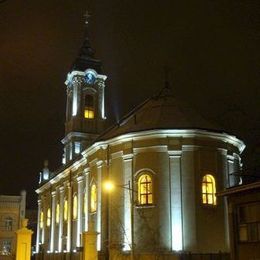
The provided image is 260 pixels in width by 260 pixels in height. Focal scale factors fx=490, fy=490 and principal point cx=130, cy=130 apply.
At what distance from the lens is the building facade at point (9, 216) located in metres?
71.4

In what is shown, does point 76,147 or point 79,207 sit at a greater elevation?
point 76,147

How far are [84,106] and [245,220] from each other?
34.8m

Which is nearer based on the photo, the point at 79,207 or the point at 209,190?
the point at 209,190

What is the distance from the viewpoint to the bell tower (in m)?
55.2

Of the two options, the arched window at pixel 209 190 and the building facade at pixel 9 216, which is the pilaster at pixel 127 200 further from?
the building facade at pixel 9 216

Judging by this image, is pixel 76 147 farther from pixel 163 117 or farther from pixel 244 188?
pixel 244 188

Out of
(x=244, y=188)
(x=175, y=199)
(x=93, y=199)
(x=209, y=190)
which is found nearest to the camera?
(x=244, y=188)

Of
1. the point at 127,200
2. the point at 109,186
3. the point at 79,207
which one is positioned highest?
the point at 79,207

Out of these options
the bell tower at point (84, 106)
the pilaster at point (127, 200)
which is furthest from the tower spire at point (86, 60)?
the pilaster at point (127, 200)

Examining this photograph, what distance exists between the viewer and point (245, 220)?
76.1ft

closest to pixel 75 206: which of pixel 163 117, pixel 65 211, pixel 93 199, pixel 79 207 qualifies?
pixel 79 207

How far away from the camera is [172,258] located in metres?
32.8

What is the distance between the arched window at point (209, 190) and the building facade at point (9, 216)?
4381cm

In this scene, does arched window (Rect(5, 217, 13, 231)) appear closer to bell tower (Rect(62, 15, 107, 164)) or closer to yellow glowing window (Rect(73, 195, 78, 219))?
bell tower (Rect(62, 15, 107, 164))
